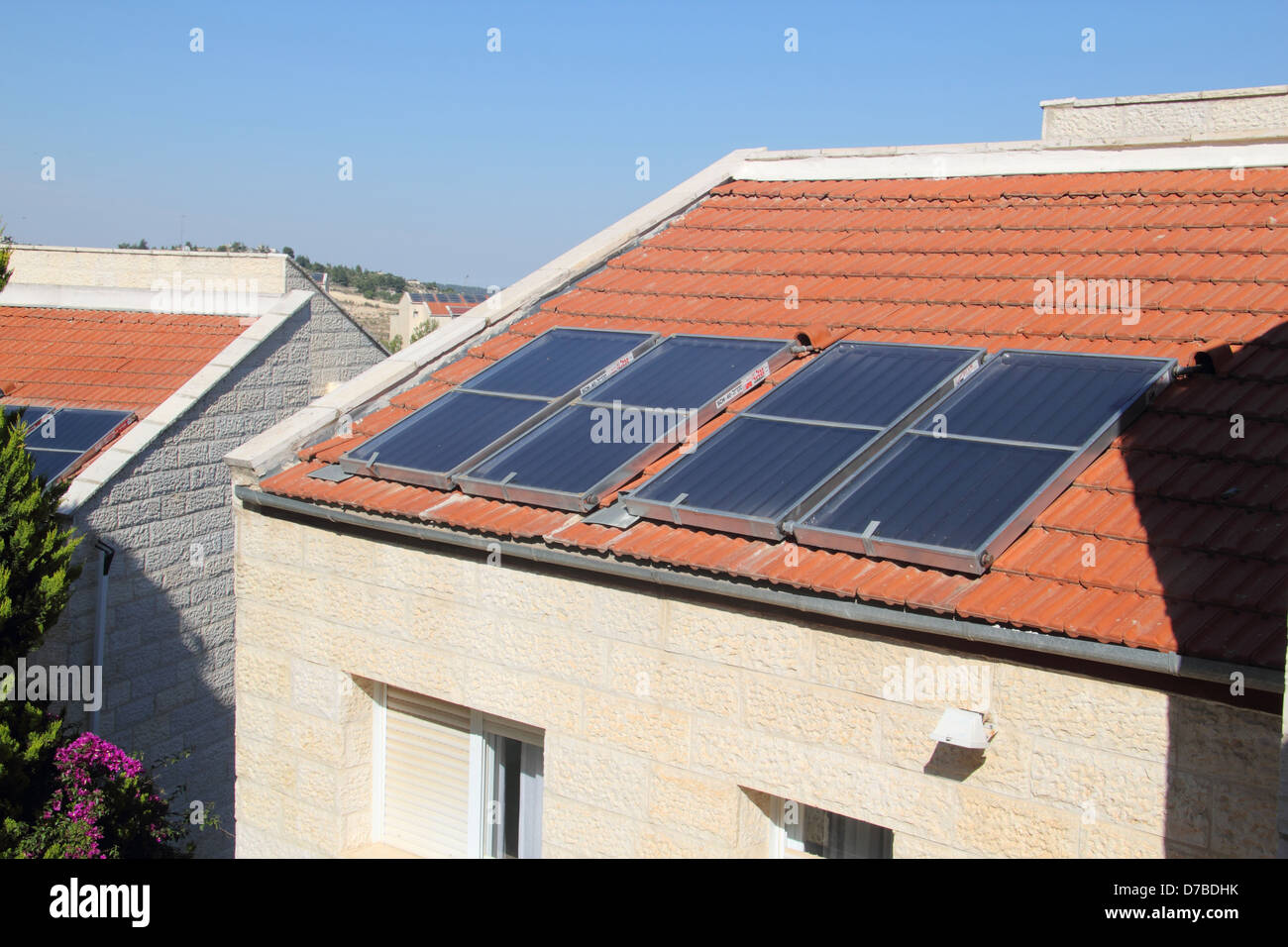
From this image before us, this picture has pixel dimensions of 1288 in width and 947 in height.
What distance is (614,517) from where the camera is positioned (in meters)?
6.65

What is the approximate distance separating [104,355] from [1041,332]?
12.9 meters

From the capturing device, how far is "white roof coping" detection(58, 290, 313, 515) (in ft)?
38.4

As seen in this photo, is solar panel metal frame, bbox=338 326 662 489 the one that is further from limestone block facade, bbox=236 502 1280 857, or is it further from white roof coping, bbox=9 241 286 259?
white roof coping, bbox=9 241 286 259

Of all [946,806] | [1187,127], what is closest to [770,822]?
[946,806]

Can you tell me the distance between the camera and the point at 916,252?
862 centimetres

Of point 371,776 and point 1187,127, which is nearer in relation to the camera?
point 371,776

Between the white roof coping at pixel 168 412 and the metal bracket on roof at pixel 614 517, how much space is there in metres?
6.96

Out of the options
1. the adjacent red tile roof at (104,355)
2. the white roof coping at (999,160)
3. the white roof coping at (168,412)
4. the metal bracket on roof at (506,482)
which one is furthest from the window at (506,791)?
the adjacent red tile roof at (104,355)

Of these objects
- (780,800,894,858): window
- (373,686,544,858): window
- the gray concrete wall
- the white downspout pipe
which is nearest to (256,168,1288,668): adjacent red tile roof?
(780,800,894,858): window

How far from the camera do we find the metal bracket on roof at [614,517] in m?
6.57

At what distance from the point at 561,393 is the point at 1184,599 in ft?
14.7

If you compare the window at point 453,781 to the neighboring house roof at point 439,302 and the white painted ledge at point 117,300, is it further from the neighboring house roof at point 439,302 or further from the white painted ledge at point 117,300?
the neighboring house roof at point 439,302

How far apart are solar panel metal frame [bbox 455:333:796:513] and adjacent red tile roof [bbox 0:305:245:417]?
8158mm
